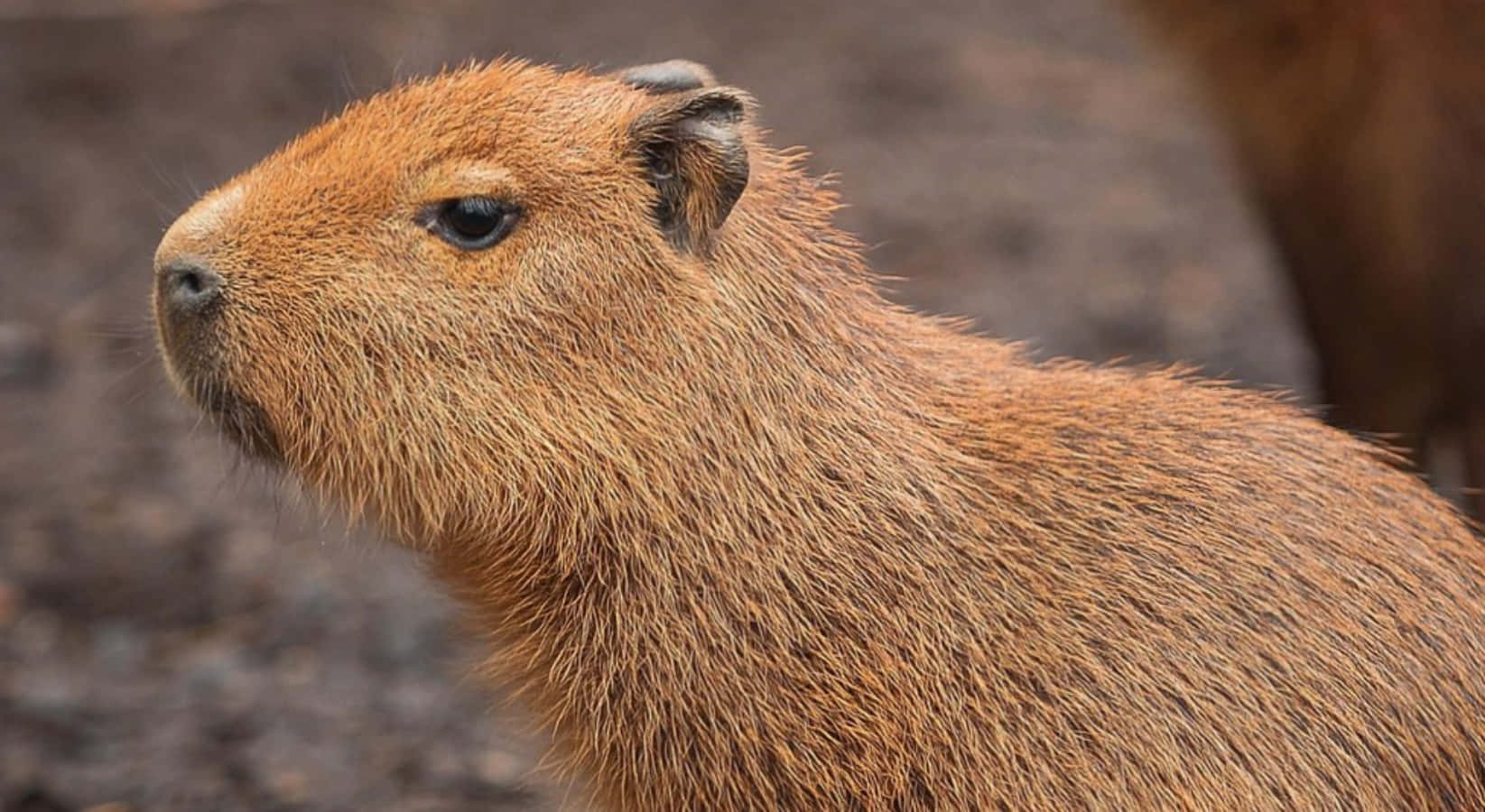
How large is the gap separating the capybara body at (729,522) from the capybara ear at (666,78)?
0.18m

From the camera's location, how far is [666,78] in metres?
3.30

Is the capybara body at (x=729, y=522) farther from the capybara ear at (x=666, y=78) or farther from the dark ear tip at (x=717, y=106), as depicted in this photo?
the capybara ear at (x=666, y=78)

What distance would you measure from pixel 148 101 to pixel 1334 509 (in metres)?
6.41

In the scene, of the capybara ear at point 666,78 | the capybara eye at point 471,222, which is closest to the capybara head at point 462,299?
the capybara eye at point 471,222

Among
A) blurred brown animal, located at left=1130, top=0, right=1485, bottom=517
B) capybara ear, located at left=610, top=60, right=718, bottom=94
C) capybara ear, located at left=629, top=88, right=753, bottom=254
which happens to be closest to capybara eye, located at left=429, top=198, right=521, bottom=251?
capybara ear, located at left=629, top=88, right=753, bottom=254

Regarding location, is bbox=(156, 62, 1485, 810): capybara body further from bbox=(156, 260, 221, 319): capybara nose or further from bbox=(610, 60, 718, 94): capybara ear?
bbox=(610, 60, 718, 94): capybara ear

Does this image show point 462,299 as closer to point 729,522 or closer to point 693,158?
point 693,158

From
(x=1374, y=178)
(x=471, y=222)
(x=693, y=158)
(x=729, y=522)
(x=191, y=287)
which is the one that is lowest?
(x=729, y=522)

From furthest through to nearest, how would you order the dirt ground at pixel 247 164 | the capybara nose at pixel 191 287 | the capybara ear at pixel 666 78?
1. the dirt ground at pixel 247 164
2. the capybara ear at pixel 666 78
3. the capybara nose at pixel 191 287

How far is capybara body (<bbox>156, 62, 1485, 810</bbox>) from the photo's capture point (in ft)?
9.65

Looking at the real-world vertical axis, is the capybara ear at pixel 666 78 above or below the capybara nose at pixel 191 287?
above

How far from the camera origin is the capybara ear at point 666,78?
3.28 m

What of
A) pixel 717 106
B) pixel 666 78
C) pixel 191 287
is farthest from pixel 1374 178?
pixel 191 287

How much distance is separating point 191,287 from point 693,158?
0.78m
